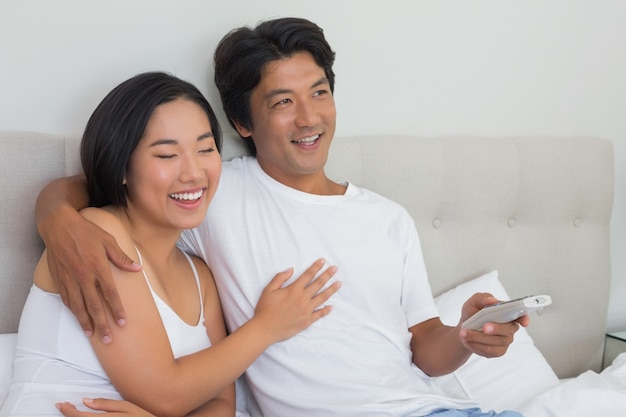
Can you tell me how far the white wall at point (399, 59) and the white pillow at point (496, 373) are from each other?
19.4 inches

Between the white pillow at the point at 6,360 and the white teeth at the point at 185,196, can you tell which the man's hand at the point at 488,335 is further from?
the white pillow at the point at 6,360

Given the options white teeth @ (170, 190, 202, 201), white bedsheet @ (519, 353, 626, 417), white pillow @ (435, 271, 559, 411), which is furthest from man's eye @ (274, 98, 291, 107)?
white bedsheet @ (519, 353, 626, 417)

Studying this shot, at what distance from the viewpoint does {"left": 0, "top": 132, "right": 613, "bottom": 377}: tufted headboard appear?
1895mm

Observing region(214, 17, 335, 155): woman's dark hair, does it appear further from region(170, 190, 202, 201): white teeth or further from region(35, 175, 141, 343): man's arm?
region(35, 175, 141, 343): man's arm

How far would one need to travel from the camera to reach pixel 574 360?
2.13 metres

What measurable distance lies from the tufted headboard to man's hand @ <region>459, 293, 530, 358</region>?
51 centimetres

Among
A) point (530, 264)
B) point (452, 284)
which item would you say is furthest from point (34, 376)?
point (530, 264)

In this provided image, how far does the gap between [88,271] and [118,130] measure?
0.28 meters

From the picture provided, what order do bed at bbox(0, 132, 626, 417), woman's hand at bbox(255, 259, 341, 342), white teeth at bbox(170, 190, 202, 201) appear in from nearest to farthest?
white teeth at bbox(170, 190, 202, 201) < woman's hand at bbox(255, 259, 341, 342) < bed at bbox(0, 132, 626, 417)

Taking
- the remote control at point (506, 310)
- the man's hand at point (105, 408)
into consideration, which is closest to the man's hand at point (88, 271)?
the man's hand at point (105, 408)

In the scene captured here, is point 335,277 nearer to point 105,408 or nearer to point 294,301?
point 294,301

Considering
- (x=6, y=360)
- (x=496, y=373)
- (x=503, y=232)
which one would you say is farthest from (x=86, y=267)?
(x=503, y=232)

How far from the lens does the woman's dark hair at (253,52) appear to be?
158 centimetres

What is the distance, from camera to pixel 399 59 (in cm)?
202
